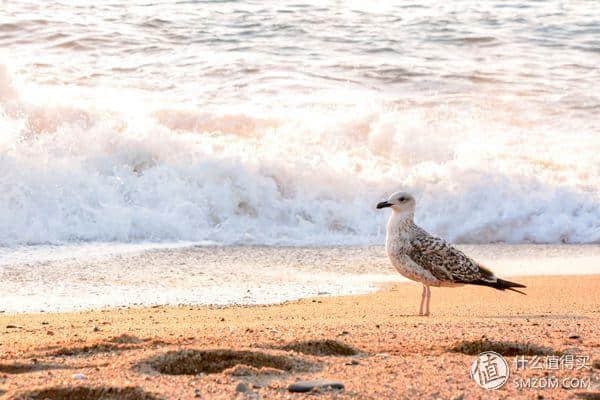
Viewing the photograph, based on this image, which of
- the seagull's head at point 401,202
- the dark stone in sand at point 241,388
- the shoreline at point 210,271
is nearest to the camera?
the dark stone in sand at point 241,388

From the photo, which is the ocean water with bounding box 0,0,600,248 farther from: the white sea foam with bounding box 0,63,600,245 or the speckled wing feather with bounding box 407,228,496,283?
the speckled wing feather with bounding box 407,228,496,283

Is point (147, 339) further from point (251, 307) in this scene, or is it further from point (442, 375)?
point (251, 307)

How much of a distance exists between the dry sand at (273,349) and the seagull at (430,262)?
0.77ft

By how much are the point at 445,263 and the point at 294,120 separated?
7874 millimetres

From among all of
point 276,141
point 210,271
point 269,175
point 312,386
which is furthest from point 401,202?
point 276,141

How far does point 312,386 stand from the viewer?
168 inches

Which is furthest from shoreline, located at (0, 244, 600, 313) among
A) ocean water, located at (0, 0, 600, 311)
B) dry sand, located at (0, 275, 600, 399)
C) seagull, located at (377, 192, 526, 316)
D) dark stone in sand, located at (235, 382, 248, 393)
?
dark stone in sand, located at (235, 382, 248, 393)

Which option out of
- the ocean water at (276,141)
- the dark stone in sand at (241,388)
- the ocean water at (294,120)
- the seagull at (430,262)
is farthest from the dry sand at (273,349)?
the ocean water at (294,120)

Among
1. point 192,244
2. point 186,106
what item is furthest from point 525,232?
point 186,106

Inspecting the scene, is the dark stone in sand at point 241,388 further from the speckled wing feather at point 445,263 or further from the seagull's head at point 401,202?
the seagull's head at point 401,202

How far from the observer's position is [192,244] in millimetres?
10508

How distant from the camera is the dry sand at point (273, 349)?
429 cm

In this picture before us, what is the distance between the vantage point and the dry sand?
4293mm

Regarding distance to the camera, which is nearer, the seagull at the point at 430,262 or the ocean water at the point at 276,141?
the seagull at the point at 430,262
